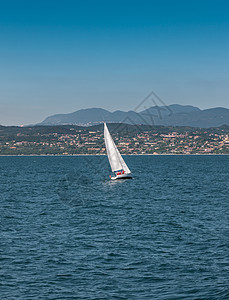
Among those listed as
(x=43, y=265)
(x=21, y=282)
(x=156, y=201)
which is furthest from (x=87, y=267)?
(x=156, y=201)

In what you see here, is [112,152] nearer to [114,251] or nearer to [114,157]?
[114,157]

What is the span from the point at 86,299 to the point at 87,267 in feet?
21.2

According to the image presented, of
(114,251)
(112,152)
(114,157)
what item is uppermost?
Answer: (112,152)

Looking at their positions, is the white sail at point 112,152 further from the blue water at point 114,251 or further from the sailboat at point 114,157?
the blue water at point 114,251

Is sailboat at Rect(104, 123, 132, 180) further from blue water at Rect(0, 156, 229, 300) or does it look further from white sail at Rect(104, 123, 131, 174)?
blue water at Rect(0, 156, 229, 300)

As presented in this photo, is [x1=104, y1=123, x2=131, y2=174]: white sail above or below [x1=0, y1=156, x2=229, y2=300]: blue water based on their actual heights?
above

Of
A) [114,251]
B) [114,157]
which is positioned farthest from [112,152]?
[114,251]

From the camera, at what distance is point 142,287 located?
28.6 meters

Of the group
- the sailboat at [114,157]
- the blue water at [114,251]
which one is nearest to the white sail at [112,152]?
the sailboat at [114,157]

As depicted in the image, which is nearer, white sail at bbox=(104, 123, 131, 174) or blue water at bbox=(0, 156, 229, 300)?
blue water at bbox=(0, 156, 229, 300)

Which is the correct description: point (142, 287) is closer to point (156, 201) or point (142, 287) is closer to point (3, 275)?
point (3, 275)

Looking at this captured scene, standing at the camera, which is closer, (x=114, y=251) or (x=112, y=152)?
(x=114, y=251)

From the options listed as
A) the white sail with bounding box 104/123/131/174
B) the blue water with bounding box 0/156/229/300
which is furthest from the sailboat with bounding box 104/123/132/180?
the blue water with bounding box 0/156/229/300

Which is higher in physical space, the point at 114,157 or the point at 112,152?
the point at 112,152
